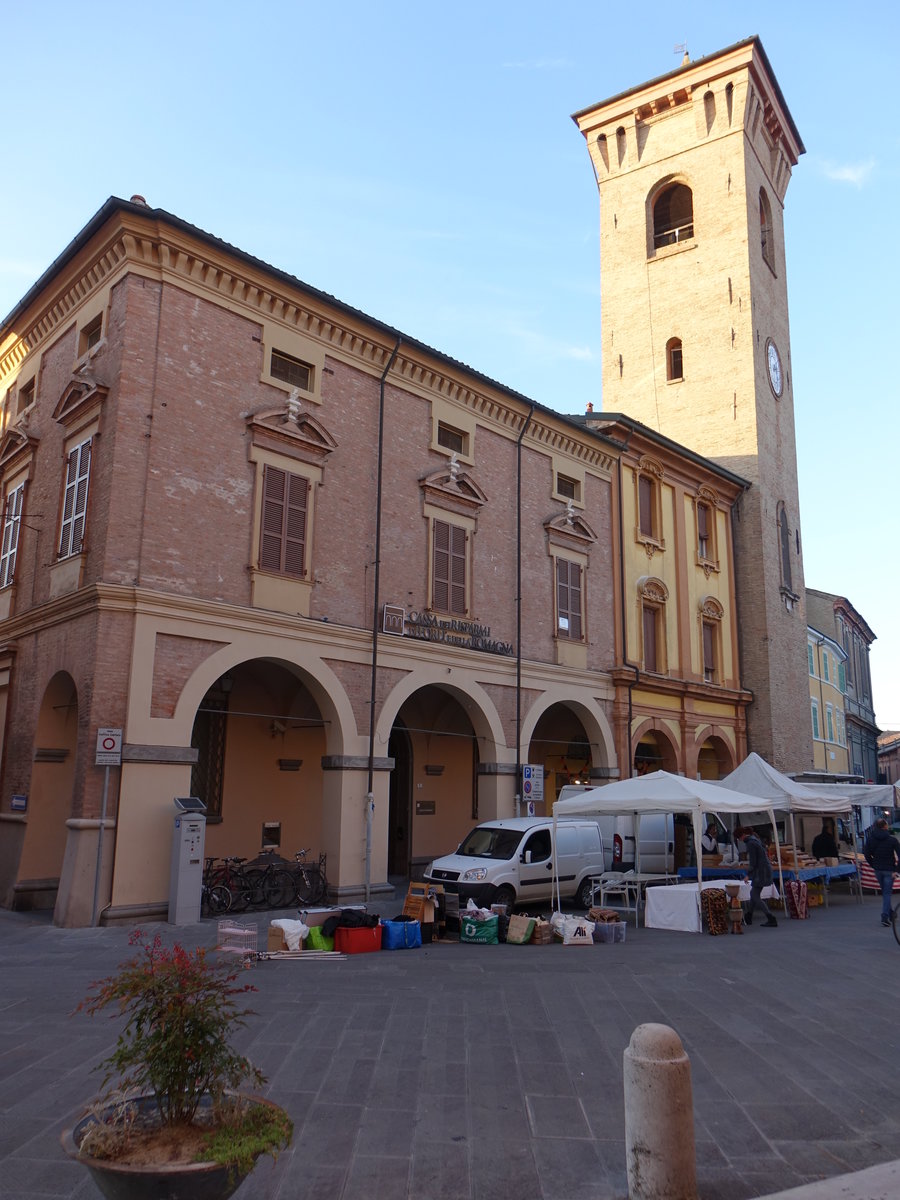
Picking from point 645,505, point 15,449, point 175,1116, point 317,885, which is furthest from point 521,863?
point 645,505

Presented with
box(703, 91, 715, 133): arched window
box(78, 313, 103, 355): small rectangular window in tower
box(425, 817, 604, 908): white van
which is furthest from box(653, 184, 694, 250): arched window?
box(425, 817, 604, 908): white van

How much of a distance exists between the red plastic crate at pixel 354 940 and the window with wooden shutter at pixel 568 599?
10.9 metres

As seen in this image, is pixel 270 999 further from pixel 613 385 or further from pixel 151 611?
pixel 613 385

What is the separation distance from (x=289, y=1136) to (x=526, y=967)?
281 inches

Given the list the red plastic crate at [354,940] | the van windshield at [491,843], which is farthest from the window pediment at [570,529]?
the red plastic crate at [354,940]

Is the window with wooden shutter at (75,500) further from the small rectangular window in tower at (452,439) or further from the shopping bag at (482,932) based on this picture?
the shopping bag at (482,932)

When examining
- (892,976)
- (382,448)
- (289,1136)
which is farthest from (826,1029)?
(382,448)

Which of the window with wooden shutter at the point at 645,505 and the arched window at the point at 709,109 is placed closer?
the window with wooden shutter at the point at 645,505

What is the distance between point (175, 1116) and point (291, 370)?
1456cm

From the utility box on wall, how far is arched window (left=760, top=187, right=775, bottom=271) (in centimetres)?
2889

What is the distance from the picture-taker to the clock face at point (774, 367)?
103ft

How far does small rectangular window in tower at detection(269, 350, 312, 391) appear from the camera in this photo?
16695 millimetres

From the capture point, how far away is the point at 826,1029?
26.3 ft

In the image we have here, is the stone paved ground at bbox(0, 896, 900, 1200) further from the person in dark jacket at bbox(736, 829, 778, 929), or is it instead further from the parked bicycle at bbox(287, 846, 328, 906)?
the parked bicycle at bbox(287, 846, 328, 906)
